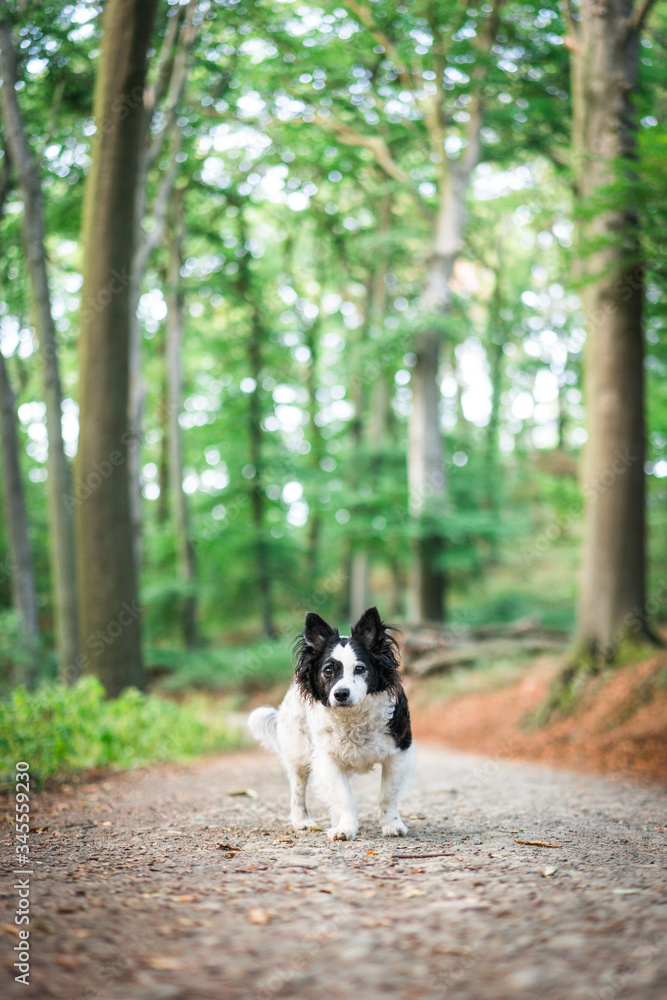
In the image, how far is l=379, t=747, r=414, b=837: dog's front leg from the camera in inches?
196

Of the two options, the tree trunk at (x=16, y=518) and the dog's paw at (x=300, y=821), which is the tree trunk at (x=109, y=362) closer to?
the tree trunk at (x=16, y=518)

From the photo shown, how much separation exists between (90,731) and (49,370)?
21.7 feet

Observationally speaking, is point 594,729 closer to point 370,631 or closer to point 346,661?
point 370,631

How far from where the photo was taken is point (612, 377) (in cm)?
1134

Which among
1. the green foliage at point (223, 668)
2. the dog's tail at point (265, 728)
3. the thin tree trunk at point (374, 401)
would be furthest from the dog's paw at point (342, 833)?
the green foliage at point (223, 668)

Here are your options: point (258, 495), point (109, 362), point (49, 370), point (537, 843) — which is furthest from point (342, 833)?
point (258, 495)

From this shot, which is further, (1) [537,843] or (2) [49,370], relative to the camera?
(2) [49,370]

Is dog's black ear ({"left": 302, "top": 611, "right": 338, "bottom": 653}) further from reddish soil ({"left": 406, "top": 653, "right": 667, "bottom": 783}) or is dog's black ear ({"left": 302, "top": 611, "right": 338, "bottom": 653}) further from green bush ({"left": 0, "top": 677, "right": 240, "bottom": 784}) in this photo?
reddish soil ({"left": 406, "top": 653, "right": 667, "bottom": 783})

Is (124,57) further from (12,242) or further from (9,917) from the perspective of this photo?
(9,917)

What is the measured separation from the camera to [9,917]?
9.52 feet

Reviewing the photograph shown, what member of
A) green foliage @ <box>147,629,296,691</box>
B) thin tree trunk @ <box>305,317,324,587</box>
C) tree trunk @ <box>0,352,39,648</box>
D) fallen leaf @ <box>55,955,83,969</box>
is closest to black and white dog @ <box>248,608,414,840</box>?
fallen leaf @ <box>55,955,83,969</box>

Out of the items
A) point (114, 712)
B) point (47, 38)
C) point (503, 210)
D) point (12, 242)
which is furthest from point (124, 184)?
point (503, 210)

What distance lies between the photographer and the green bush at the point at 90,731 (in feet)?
24.8

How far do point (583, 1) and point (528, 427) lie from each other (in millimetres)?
28599
